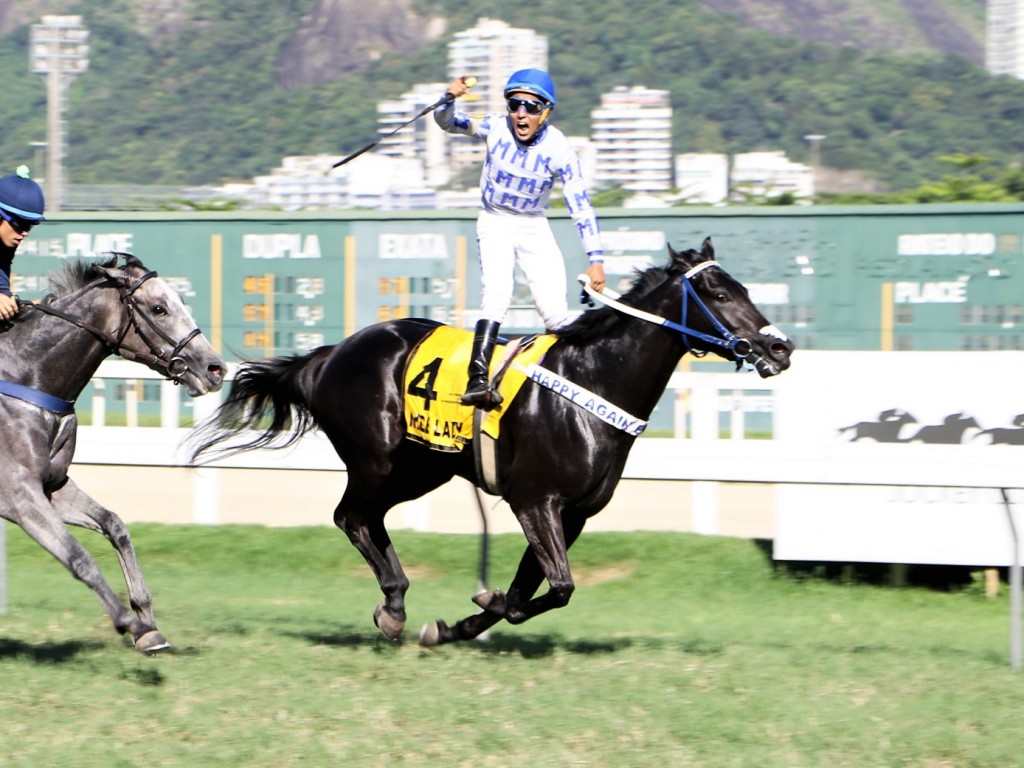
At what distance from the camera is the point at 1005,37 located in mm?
88125

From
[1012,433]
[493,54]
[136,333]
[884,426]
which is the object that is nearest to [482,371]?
[136,333]

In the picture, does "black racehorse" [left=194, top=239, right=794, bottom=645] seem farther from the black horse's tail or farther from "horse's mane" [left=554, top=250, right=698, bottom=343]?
the black horse's tail

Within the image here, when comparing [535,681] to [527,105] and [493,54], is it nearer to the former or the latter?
[527,105]

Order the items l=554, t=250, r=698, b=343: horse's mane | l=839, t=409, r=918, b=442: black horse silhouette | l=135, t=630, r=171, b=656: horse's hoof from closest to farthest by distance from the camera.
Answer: l=135, t=630, r=171, b=656: horse's hoof, l=554, t=250, r=698, b=343: horse's mane, l=839, t=409, r=918, b=442: black horse silhouette

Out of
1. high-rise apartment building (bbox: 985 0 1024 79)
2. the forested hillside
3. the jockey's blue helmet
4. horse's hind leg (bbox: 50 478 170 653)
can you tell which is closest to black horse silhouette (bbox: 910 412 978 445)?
horse's hind leg (bbox: 50 478 170 653)

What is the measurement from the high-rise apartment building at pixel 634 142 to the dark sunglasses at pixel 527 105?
3934 cm

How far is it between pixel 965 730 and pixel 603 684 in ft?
4.28

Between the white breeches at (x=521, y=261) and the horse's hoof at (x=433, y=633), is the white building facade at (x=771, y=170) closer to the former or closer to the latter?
the white breeches at (x=521, y=261)

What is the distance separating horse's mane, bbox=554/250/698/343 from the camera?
6.34 m

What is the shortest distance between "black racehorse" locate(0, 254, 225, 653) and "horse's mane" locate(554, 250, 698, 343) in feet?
4.84

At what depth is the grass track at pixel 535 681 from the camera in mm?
4895

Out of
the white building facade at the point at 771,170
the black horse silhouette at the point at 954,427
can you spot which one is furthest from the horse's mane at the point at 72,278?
the white building facade at the point at 771,170

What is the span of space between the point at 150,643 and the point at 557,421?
181 centimetres

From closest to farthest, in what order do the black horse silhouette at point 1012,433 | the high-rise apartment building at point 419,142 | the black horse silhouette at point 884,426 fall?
the black horse silhouette at point 1012,433
the black horse silhouette at point 884,426
the high-rise apartment building at point 419,142
